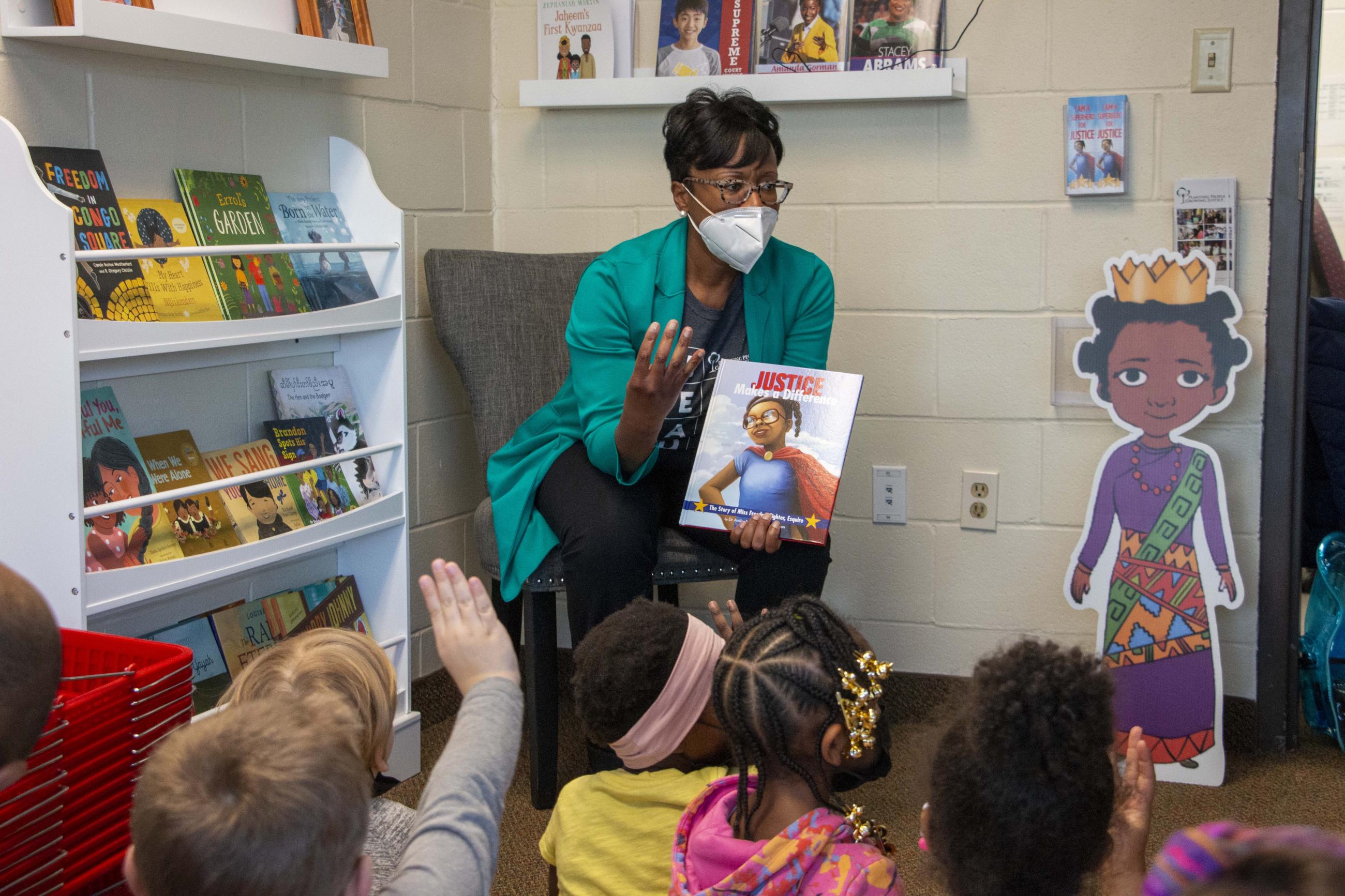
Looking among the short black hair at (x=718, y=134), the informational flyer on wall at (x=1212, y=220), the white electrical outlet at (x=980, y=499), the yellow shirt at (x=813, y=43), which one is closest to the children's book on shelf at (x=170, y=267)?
the short black hair at (x=718, y=134)

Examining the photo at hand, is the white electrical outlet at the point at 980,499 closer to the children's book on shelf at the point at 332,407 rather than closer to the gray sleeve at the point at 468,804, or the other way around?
the children's book on shelf at the point at 332,407

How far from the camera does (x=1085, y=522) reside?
232cm

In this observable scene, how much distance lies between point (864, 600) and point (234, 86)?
5.32ft

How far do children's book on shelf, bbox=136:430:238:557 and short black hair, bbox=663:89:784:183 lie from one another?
3.13ft

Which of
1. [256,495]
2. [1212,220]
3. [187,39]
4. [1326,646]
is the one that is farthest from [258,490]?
[1326,646]

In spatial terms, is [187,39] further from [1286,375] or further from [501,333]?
[1286,375]

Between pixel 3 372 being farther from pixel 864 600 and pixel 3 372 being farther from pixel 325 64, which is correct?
pixel 864 600

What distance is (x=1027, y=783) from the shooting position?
97 centimetres

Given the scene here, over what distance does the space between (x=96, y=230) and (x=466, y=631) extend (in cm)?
99

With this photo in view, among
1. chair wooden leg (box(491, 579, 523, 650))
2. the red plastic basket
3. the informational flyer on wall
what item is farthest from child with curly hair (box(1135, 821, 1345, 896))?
the informational flyer on wall

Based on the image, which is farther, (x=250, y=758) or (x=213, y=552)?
(x=213, y=552)

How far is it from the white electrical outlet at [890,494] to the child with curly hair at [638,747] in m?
1.21

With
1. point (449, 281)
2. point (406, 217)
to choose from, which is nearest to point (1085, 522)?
point (449, 281)

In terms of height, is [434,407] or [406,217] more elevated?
[406,217]
